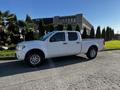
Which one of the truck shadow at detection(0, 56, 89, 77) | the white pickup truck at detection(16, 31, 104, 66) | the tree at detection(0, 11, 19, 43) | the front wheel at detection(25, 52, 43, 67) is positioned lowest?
the truck shadow at detection(0, 56, 89, 77)

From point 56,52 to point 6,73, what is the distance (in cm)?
304

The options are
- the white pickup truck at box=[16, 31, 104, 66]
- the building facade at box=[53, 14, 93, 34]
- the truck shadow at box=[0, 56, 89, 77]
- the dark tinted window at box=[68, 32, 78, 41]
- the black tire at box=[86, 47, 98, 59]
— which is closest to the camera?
the truck shadow at box=[0, 56, 89, 77]

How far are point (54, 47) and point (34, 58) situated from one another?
1268 mm

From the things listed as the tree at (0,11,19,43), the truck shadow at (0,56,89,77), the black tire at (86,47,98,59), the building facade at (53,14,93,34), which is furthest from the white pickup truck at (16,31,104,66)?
the building facade at (53,14,93,34)

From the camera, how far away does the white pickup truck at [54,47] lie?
8.74 meters

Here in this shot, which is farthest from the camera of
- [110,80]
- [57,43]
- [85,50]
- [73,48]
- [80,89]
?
[85,50]

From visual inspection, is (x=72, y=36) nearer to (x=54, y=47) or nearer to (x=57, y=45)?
(x=57, y=45)

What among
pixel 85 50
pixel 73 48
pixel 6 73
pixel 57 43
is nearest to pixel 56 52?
pixel 57 43

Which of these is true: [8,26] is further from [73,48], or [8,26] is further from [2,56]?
[73,48]

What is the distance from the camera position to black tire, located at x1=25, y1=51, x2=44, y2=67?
8.76 m

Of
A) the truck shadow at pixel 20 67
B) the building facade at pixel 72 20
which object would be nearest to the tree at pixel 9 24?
the truck shadow at pixel 20 67

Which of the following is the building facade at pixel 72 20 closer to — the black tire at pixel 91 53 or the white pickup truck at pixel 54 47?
the black tire at pixel 91 53

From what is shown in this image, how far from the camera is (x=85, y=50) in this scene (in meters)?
10.8

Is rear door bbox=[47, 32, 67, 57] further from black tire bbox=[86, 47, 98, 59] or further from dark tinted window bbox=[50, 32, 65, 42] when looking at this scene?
black tire bbox=[86, 47, 98, 59]
